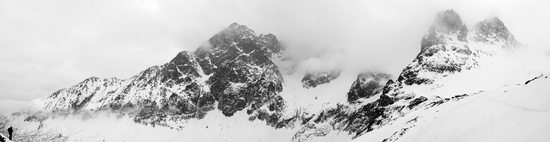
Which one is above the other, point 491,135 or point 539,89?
point 539,89

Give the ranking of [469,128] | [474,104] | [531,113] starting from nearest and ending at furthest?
[531,113] < [469,128] < [474,104]

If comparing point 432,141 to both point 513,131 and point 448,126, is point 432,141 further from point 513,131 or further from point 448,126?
point 513,131

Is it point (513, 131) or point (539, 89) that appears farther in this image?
point (539, 89)

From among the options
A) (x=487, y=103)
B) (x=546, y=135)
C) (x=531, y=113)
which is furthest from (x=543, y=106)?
(x=487, y=103)

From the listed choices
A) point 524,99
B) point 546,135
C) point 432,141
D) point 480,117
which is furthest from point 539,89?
point 546,135

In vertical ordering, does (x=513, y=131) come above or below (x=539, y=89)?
below

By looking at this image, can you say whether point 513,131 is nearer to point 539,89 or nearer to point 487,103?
point 539,89

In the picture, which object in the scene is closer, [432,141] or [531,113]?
[531,113]

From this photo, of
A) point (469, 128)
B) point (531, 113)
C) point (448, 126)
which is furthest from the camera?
point (448, 126)

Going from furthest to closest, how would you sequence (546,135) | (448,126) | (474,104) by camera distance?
1. (474,104)
2. (448,126)
3. (546,135)
